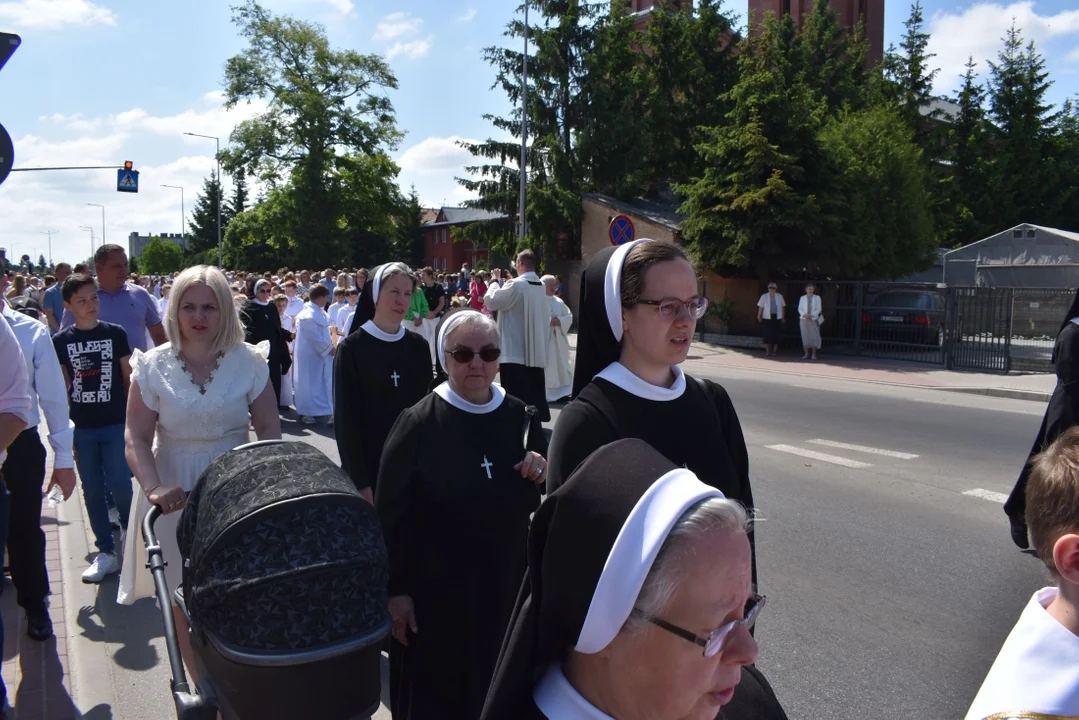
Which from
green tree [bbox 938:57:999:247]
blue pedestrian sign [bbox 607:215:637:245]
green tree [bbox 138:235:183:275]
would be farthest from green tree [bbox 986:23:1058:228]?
green tree [bbox 138:235:183:275]

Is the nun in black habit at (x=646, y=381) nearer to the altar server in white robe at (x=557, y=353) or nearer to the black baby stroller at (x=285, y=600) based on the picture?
the black baby stroller at (x=285, y=600)

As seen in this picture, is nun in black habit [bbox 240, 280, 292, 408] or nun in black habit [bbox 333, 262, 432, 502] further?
nun in black habit [bbox 240, 280, 292, 408]

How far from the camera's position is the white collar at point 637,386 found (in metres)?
2.55

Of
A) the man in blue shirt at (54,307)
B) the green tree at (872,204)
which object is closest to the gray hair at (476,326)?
the man in blue shirt at (54,307)

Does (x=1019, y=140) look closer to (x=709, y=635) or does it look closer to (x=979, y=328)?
(x=979, y=328)

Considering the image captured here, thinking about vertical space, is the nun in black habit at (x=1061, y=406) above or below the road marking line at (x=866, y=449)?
above

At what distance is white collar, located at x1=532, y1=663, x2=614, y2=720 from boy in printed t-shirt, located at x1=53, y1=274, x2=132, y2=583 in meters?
5.04

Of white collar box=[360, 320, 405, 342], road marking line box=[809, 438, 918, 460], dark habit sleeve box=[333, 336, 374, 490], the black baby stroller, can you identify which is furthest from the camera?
road marking line box=[809, 438, 918, 460]

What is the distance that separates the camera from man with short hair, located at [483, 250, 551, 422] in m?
10.8

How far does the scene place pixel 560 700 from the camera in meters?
1.47

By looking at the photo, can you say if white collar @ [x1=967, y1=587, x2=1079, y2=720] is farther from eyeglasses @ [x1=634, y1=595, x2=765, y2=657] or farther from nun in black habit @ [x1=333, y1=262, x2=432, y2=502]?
nun in black habit @ [x1=333, y1=262, x2=432, y2=502]

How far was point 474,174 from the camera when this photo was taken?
35531 mm

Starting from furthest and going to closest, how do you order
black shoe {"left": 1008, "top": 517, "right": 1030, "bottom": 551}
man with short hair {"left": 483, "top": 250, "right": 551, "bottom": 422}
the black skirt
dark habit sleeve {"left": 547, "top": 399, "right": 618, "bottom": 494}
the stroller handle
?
the black skirt
man with short hair {"left": 483, "top": 250, "right": 551, "bottom": 422}
black shoe {"left": 1008, "top": 517, "right": 1030, "bottom": 551}
dark habit sleeve {"left": 547, "top": 399, "right": 618, "bottom": 494}
the stroller handle

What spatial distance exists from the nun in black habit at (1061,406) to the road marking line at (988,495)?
353cm
